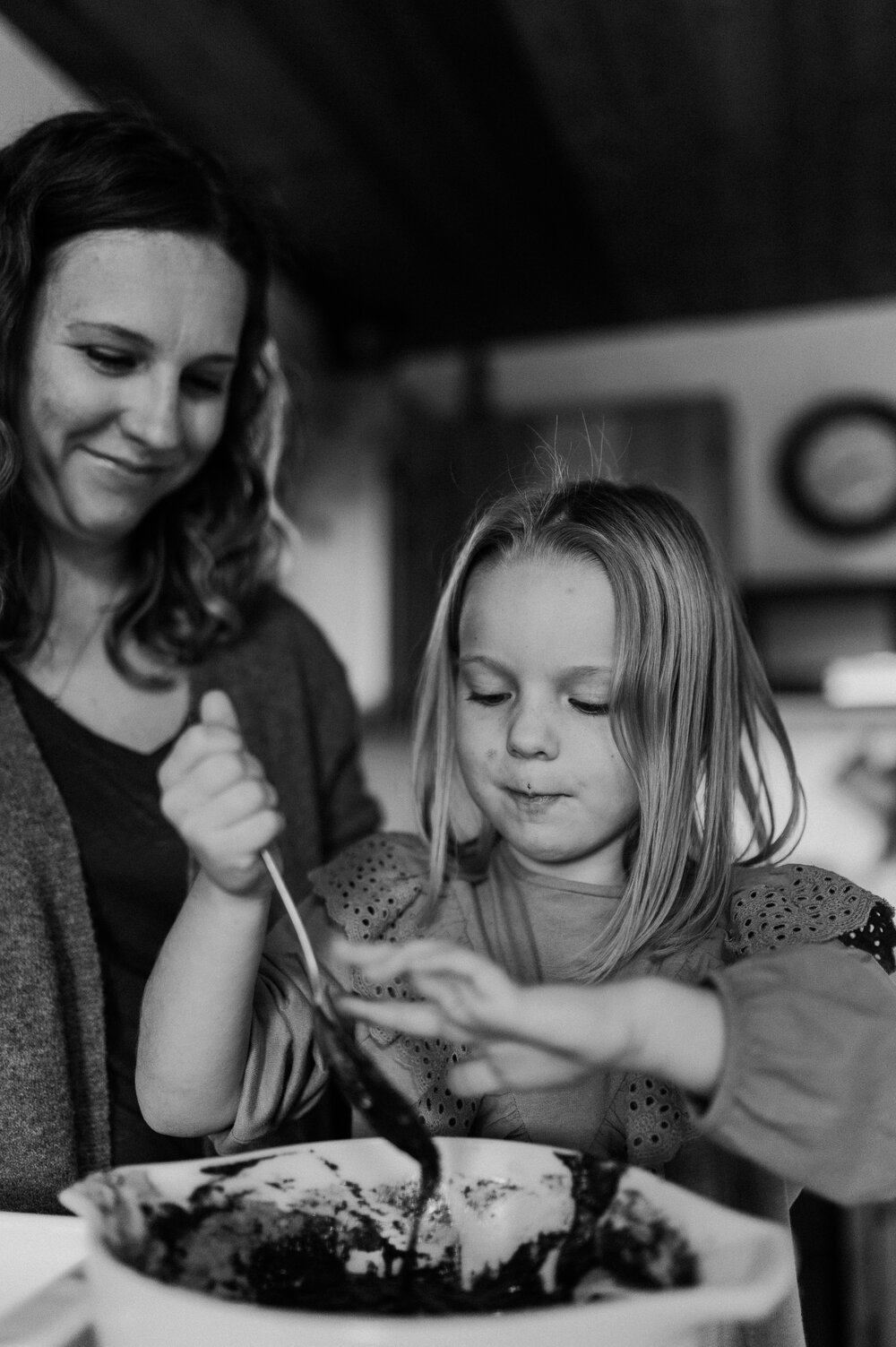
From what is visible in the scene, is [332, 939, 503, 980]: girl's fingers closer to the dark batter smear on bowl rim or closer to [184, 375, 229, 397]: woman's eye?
the dark batter smear on bowl rim

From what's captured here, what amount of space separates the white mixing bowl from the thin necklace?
1.95 ft

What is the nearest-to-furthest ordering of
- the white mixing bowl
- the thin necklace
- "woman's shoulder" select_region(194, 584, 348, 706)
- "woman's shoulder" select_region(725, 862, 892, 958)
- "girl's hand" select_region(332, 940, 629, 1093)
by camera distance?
the white mixing bowl < "girl's hand" select_region(332, 940, 629, 1093) < "woman's shoulder" select_region(725, 862, 892, 958) < the thin necklace < "woman's shoulder" select_region(194, 584, 348, 706)

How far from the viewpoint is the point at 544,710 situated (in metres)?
0.81

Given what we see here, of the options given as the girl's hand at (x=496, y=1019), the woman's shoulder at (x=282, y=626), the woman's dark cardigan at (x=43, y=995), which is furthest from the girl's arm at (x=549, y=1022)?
the woman's shoulder at (x=282, y=626)

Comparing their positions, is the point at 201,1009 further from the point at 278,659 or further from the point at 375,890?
the point at 278,659

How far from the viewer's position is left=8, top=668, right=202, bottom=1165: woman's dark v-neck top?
1.02 meters

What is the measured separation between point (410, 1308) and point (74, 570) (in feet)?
2.65

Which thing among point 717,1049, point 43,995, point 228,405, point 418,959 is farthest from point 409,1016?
point 228,405

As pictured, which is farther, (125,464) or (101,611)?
(101,611)

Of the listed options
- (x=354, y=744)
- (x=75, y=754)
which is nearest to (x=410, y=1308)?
(x=75, y=754)

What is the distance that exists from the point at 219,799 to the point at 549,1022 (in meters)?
0.23

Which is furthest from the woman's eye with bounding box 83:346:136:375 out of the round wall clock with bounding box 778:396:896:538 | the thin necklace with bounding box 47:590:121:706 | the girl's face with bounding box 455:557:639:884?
the round wall clock with bounding box 778:396:896:538

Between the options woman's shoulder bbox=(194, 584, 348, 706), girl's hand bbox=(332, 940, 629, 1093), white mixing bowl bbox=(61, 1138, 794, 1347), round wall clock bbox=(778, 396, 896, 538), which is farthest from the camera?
round wall clock bbox=(778, 396, 896, 538)

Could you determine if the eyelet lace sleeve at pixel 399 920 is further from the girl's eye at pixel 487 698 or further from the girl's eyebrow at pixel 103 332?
the girl's eyebrow at pixel 103 332
